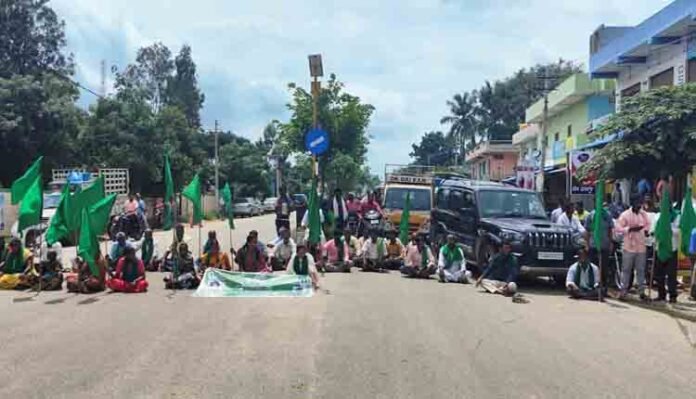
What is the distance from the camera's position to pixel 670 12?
74.0ft

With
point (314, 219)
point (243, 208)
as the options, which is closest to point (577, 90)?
point (314, 219)

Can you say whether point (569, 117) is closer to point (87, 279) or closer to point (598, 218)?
point (598, 218)

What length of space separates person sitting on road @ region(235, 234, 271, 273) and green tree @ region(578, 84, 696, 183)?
8.19m

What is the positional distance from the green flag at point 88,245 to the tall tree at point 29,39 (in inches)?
1443

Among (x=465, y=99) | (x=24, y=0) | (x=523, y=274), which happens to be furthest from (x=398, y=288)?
(x=465, y=99)

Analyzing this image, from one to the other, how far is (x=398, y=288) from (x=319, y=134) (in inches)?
186

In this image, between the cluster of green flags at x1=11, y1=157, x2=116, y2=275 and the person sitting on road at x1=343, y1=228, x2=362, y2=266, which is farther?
the person sitting on road at x1=343, y1=228, x2=362, y2=266

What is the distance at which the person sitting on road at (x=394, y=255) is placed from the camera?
57.4 ft

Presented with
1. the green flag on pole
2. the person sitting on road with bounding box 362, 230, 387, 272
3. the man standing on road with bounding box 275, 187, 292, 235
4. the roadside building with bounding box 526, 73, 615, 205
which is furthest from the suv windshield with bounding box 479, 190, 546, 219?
the roadside building with bounding box 526, 73, 615, 205

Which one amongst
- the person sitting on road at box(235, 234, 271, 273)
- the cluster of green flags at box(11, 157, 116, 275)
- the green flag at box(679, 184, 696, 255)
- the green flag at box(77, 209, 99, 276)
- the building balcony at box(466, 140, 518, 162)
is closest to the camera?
the green flag at box(679, 184, 696, 255)

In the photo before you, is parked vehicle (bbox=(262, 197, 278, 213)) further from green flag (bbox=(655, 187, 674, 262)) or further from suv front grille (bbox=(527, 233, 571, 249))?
green flag (bbox=(655, 187, 674, 262))

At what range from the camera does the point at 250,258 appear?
1472cm

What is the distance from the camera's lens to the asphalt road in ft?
22.4

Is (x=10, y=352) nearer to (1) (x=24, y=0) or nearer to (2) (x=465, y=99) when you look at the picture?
(1) (x=24, y=0)
